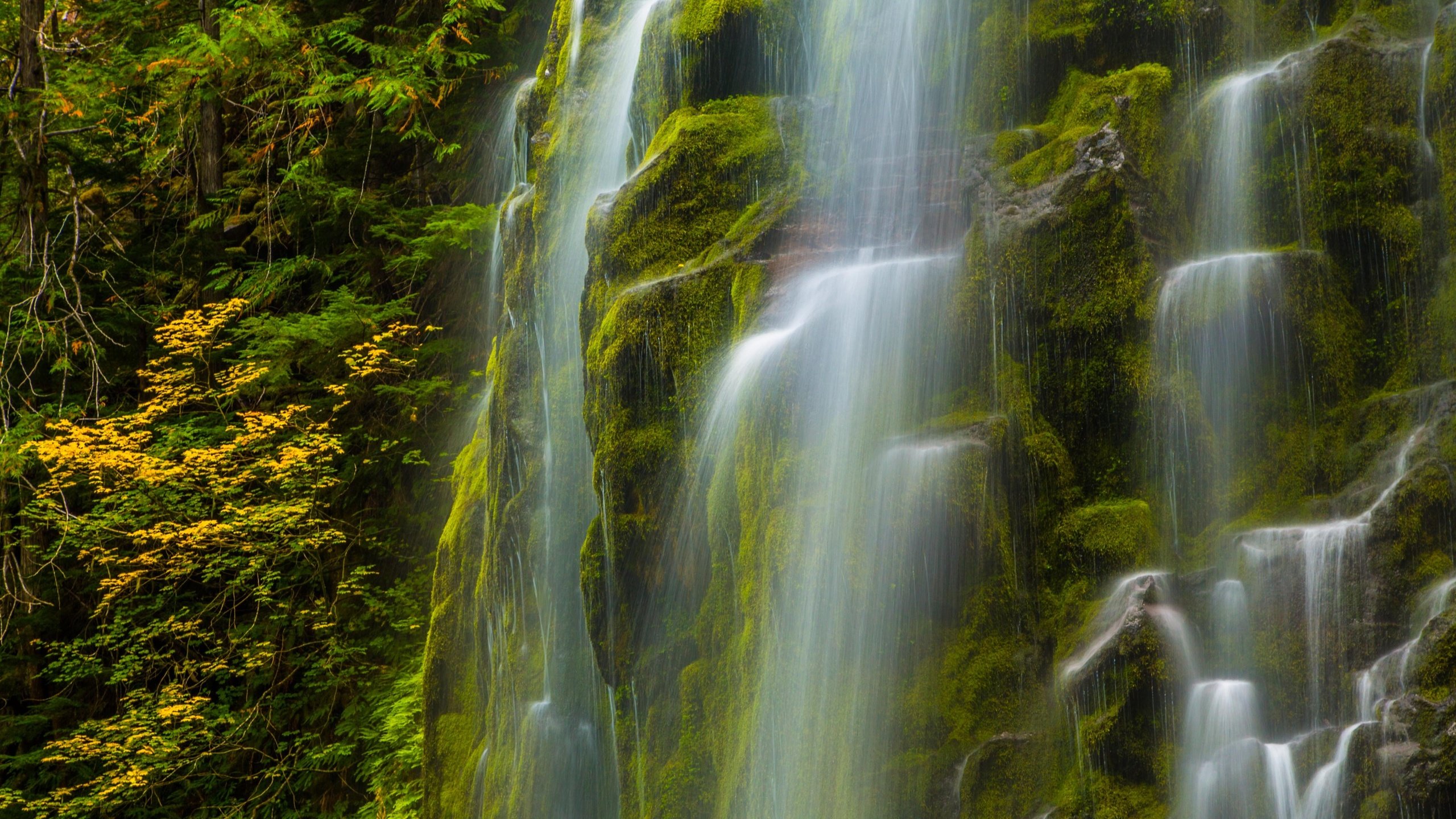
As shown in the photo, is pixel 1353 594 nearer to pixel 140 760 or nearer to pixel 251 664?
pixel 251 664

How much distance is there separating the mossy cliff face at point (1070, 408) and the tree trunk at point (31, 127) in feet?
24.8

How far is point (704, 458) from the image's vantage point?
595 cm

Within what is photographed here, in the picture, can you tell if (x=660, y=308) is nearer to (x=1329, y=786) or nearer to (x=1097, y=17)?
(x=1097, y=17)

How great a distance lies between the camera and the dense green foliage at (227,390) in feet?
36.1

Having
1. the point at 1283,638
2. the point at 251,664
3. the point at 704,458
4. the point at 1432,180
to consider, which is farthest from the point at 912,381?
the point at 251,664

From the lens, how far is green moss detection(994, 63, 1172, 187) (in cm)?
564

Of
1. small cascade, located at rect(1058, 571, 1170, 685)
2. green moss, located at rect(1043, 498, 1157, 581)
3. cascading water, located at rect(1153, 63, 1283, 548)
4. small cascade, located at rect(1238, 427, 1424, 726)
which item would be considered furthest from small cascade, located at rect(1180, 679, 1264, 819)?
cascading water, located at rect(1153, 63, 1283, 548)

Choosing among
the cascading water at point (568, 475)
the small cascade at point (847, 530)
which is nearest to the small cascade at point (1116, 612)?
the small cascade at point (847, 530)

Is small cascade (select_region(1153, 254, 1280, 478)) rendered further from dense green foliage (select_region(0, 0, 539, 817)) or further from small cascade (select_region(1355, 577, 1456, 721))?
dense green foliage (select_region(0, 0, 539, 817))

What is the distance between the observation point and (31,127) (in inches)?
426

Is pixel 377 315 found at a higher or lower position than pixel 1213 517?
higher

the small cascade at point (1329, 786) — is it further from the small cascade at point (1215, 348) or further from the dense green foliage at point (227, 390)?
the dense green foliage at point (227, 390)

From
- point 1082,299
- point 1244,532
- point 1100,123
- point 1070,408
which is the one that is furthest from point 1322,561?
point 1100,123

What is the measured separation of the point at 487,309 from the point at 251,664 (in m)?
4.59
